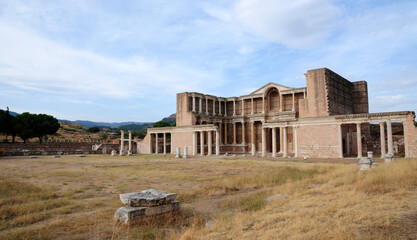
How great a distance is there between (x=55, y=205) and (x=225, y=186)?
774cm

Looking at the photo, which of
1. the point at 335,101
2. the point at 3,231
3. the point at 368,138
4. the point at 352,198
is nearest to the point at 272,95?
the point at 335,101

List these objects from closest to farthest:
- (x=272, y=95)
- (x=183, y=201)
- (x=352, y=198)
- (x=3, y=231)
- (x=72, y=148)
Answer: (x=3, y=231)
(x=352, y=198)
(x=183, y=201)
(x=272, y=95)
(x=72, y=148)

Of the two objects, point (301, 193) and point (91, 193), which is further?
point (91, 193)

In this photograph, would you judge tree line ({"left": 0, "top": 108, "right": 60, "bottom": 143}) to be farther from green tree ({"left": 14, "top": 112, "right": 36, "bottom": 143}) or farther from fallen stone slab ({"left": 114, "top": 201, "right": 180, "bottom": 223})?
fallen stone slab ({"left": 114, "top": 201, "right": 180, "bottom": 223})

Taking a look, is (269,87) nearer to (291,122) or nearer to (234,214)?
(291,122)

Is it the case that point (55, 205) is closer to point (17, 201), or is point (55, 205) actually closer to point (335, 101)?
point (17, 201)

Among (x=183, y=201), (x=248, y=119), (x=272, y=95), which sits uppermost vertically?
(x=272, y=95)

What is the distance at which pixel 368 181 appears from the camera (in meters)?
12.2

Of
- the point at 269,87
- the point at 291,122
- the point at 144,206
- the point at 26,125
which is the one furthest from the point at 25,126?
the point at 144,206

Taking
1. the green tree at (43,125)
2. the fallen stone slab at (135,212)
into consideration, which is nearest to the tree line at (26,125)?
the green tree at (43,125)

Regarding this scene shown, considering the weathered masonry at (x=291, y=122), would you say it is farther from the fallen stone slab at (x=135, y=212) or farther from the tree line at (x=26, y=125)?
the fallen stone slab at (x=135, y=212)

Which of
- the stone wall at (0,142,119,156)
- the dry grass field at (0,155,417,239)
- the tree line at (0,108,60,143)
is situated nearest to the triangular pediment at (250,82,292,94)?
the stone wall at (0,142,119,156)

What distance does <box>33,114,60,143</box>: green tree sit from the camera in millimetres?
60875

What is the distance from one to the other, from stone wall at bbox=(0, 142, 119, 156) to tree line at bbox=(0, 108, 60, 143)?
6615 millimetres
